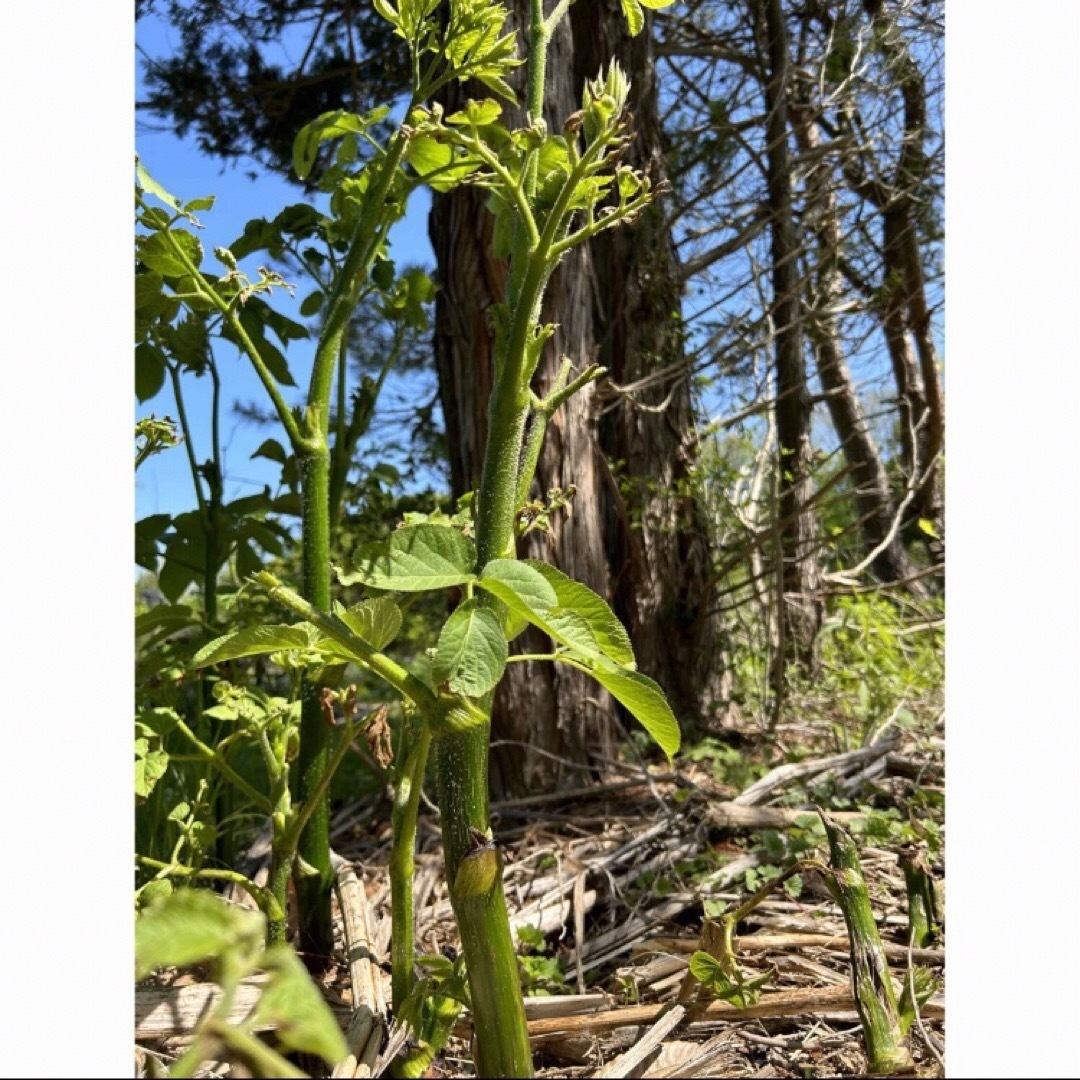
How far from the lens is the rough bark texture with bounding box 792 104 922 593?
2.11m

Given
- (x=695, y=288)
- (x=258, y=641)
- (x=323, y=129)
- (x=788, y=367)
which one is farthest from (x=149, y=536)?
(x=788, y=367)

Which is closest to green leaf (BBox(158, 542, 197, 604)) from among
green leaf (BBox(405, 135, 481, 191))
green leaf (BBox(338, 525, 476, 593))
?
green leaf (BBox(405, 135, 481, 191))

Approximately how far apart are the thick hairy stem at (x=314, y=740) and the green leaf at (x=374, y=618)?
232 millimetres

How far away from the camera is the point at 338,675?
26.8 inches

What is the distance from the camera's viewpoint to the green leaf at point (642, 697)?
1.57 ft

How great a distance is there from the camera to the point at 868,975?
56cm

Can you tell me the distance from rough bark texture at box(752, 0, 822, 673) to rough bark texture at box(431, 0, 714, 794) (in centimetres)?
23

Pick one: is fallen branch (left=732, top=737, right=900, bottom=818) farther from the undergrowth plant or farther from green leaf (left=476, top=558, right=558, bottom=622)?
green leaf (left=476, top=558, right=558, bottom=622)

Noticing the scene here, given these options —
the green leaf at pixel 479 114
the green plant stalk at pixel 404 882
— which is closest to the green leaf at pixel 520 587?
the green plant stalk at pixel 404 882
